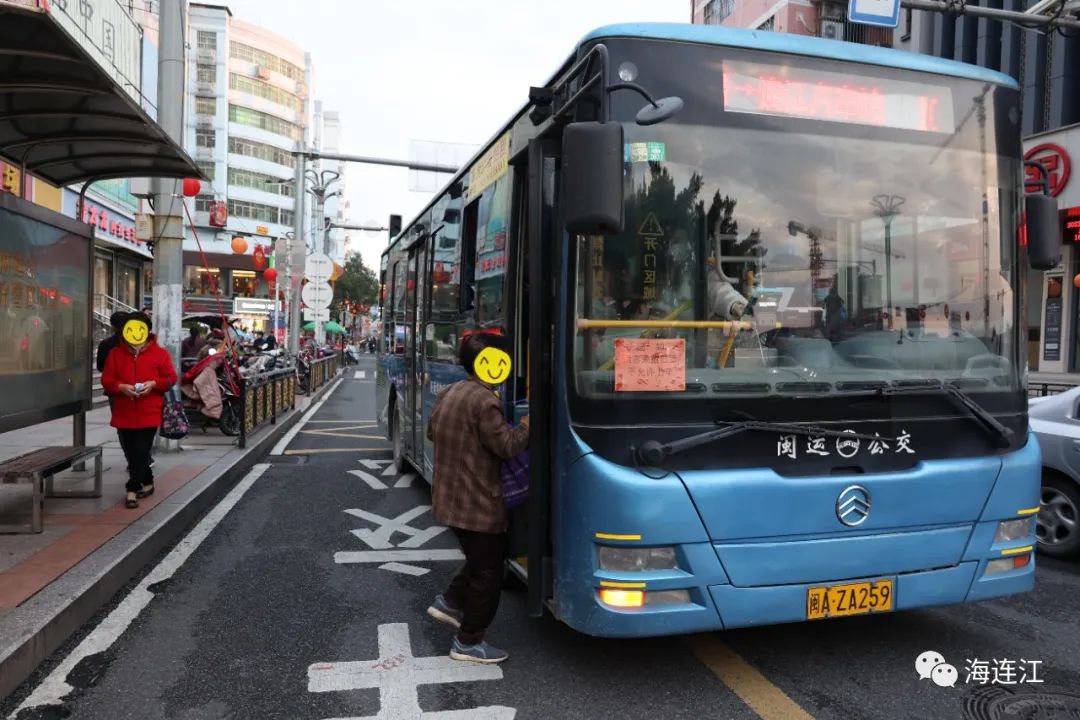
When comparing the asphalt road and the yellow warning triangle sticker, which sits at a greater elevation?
the yellow warning triangle sticker

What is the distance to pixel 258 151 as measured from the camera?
219ft

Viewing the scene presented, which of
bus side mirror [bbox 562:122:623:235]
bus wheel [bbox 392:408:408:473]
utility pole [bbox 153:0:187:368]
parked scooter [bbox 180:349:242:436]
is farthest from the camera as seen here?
parked scooter [bbox 180:349:242:436]

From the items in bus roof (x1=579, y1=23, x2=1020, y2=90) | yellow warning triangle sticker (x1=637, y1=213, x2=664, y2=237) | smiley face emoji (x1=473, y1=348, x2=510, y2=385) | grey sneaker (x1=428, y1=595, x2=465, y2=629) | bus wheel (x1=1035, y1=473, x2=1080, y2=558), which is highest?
bus roof (x1=579, y1=23, x2=1020, y2=90)

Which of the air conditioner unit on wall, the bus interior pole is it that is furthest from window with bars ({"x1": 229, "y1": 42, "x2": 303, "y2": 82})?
the air conditioner unit on wall

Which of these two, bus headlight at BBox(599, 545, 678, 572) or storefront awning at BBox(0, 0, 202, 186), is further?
storefront awning at BBox(0, 0, 202, 186)

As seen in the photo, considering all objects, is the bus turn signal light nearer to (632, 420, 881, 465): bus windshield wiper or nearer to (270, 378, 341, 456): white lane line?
(632, 420, 881, 465): bus windshield wiper

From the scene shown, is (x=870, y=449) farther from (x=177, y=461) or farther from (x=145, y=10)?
(x=145, y=10)

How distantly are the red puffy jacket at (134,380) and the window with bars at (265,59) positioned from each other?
6626 centimetres

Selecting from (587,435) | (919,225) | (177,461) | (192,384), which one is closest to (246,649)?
(587,435)

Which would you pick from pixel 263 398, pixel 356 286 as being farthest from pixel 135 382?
pixel 356 286

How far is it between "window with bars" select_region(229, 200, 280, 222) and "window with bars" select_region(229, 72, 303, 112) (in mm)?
8847

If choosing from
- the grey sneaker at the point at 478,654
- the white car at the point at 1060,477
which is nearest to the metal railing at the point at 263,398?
the grey sneaker at the point at 478,654

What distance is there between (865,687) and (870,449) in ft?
3.76

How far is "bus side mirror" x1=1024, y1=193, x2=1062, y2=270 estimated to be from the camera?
A: 437 cm
